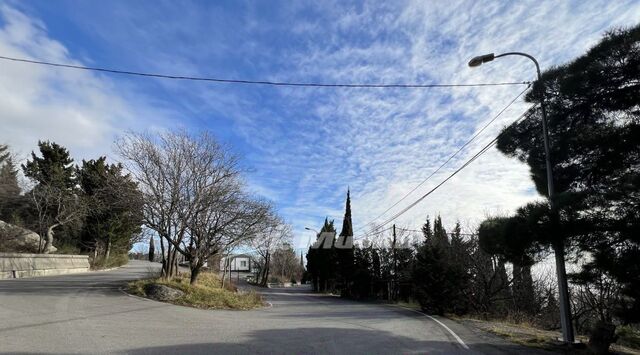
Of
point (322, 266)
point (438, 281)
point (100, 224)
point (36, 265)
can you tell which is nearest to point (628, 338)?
point (438, 281)

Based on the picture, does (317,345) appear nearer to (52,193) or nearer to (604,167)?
(604,167)

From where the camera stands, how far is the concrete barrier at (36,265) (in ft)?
80.7

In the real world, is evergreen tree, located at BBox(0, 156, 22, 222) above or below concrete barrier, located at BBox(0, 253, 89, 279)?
above

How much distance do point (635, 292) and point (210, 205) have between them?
60.3ft

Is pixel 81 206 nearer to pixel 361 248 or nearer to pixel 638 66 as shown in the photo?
pixel 361 248

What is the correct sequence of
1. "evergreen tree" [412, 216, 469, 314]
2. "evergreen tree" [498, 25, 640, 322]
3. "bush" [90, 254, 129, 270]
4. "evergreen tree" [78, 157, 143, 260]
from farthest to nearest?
"bush" [90, 254, 129, 270] → "evergreen tree" [78, 157, 143, 260] → "evergreen tree" [412, 216, 469, 314] → "evergreen tree" [498, 25, 640, 322]

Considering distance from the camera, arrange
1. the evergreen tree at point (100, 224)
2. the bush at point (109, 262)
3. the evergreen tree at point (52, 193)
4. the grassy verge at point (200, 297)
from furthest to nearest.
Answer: the bush at point (109, 262) < the evergreen tree at point (52, 193) < the evergreen tree at point (100, 224) < the grassy verge at point (200, 297)

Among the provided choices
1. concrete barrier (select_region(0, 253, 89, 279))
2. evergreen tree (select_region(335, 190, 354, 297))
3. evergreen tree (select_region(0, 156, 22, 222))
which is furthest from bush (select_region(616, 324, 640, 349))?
evergreen tree (select_region(0, 156, 22, 222))

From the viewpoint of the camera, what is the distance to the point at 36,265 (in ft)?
91.9

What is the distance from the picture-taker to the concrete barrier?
968 inches

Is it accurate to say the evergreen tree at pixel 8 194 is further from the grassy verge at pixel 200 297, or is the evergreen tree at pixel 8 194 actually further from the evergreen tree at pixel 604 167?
the evergreen tree at pixel 604 167

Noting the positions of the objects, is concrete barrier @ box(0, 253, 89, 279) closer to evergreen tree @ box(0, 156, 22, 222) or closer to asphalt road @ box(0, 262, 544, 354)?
evergreen tree @ box(0, 156, 22, 222)

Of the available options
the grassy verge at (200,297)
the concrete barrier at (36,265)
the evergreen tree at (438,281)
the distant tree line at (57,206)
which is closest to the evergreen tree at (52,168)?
the distant tree line at (57,206)

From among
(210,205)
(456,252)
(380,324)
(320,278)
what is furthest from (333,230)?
(380,324)
